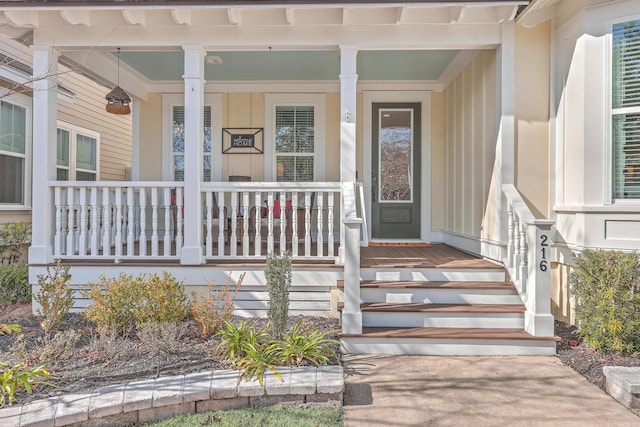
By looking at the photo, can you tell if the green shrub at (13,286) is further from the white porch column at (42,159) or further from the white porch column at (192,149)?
the white porch column at (192,149)

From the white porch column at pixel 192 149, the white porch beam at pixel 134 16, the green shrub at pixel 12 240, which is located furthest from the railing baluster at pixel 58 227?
the white porch beam at pixel 134 16

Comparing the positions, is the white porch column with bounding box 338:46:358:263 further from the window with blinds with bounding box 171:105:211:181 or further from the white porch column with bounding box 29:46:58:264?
the white porch column with bounding box 29:46:58:264

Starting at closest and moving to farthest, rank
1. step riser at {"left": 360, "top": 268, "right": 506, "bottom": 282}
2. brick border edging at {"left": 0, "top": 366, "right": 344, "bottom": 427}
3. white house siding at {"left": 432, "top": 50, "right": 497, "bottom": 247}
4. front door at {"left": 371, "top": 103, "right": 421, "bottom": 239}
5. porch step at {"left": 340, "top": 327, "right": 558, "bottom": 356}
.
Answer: brick border edging at {"left": 0, "top": 366, "right": 344, "bottom": 427}
porch step at {"left": 340, "top": 327, "right": 558, "bottom": 356}
step riser at {"left": 360, "top": 268, "right": 506, "bottom": 282}
white house siding at {"left": 432, "top": 50, "right": 497, "bottom": 247}
front door at {"left": 371, "top": 103, "right": 421, "bottom": 239}

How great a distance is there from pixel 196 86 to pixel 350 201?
7.04 ft

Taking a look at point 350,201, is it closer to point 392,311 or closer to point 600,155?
point 392,311

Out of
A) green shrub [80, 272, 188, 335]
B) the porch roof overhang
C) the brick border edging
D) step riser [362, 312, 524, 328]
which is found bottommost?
the brick border edging

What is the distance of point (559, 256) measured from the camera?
425 cm

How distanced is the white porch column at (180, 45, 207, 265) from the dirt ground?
0.90 m

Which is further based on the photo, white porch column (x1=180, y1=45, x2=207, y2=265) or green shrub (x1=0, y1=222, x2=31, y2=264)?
green shrub (x1=0, y1=222, x2=31, y2=264)

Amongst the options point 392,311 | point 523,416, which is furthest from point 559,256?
point 523,416

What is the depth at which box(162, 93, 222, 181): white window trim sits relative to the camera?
655cm

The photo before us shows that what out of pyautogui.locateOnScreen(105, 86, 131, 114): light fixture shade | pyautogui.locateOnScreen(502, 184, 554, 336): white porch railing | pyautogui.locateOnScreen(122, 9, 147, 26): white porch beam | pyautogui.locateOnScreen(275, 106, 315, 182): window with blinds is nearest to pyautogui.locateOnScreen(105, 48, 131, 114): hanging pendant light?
pyautogui.locateOnScreen(105, 86, 131, 114): light fixture shade

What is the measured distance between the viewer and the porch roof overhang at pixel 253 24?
4.10 metres

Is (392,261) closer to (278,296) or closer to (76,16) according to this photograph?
(278,296)
